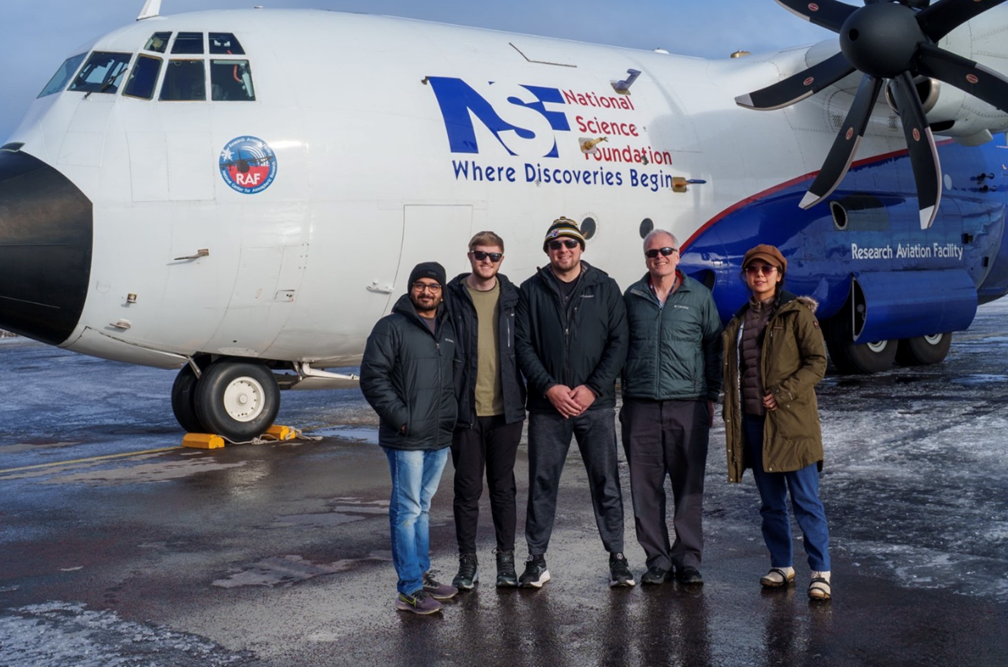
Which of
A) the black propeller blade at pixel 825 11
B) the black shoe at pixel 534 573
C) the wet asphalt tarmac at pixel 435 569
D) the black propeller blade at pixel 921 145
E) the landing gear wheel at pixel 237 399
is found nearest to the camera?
the wet asphalt tarmac at pixel 435 569

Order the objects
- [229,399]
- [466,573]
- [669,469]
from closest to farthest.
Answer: [466,573]
[669,469]
[229,399]

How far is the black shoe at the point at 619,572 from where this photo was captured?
6145 mm

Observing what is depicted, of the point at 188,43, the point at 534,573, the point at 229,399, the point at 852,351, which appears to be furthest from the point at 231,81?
the point at 852,351

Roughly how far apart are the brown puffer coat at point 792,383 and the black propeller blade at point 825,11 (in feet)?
27.7

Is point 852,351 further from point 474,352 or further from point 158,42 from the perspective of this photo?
point 474,352

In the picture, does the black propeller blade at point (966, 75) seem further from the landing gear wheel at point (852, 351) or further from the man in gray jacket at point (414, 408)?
the man in gray jacket at point (414, 408)

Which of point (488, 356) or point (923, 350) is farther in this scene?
point (923, 350)

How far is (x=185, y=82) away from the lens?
34.8 ft

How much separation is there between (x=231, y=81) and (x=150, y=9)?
1.63 meters

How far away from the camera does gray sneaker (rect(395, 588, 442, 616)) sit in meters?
5.69

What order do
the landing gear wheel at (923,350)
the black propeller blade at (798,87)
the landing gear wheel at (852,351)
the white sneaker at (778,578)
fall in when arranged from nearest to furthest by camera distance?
the white sneaker at (778,578)
the black propeller blade at (798,87)
the landing gear wheel at (852,351)
the landing gear wheel at (923,350)

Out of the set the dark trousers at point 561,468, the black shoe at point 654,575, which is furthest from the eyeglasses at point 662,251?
the black shoe at point 654,575

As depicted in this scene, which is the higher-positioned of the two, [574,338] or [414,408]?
[574,338]

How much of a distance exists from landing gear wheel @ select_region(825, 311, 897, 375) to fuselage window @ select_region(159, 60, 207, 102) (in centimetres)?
948
